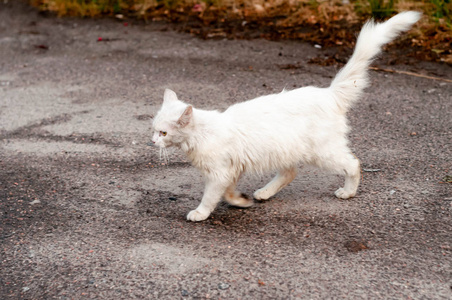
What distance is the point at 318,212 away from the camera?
12.0 feet

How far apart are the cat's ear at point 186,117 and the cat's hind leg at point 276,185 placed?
877 mm

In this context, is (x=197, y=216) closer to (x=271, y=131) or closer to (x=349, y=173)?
(x=271, y=131)

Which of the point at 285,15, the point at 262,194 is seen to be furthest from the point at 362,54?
the point at 285,15

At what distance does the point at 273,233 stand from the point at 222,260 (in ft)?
1.53

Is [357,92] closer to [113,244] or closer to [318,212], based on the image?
[318,212]

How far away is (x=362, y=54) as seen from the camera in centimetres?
365

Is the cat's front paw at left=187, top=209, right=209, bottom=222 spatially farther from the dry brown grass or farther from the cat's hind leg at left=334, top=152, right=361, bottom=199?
the dry brown grass

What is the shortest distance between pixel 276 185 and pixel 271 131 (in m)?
0.54

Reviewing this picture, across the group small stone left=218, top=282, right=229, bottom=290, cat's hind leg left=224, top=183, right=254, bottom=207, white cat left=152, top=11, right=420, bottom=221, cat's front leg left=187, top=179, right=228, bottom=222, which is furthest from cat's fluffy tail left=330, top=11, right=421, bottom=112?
small stone left=218, top=282, right=229, bottom=290

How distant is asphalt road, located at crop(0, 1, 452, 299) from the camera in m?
2.93

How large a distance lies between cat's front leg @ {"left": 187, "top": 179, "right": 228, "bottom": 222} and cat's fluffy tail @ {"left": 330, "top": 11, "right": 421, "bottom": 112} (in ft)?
3.51

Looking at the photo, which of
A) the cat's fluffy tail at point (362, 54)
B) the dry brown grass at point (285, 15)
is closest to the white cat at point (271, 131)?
the cat's fluffy tail at point (362, 54)

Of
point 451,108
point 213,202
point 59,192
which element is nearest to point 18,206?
point 59,192

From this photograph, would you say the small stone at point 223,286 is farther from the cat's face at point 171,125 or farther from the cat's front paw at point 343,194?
the cat's front paw at point 343,194
